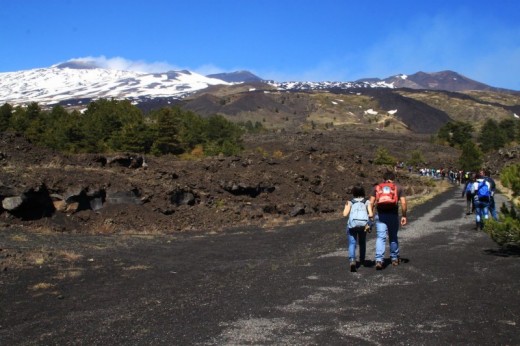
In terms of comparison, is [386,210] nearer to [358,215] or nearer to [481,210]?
[358,215]

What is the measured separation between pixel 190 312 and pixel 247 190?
70.8 ft

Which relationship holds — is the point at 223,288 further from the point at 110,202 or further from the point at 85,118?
the point at 85,118

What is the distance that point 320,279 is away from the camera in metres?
9.62

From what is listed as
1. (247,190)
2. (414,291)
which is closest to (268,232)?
(247,190)

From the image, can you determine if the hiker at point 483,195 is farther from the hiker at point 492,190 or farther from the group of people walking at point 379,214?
the group of people walking at point 379,214

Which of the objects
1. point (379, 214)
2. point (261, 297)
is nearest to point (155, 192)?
point (379, 214)

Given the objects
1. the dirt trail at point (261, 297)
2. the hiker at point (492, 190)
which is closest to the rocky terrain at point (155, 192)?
the dirt trail at point (261, 297)

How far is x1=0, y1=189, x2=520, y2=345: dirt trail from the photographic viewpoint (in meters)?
6.39

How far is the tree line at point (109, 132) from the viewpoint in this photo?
56.1 metres

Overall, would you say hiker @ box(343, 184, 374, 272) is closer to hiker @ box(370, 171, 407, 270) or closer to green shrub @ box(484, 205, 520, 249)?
hiker @ box(370, 171, 407, 270)

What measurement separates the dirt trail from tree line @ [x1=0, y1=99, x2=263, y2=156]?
42.5m

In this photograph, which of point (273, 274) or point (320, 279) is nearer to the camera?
point (320, 279)

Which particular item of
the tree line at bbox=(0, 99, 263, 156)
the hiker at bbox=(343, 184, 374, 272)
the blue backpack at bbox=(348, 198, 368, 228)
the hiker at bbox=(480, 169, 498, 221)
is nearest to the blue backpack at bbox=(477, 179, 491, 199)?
the hiker at bbox=(480, 169, 498, 221)

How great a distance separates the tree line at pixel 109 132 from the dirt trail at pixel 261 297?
4247 centimetres
